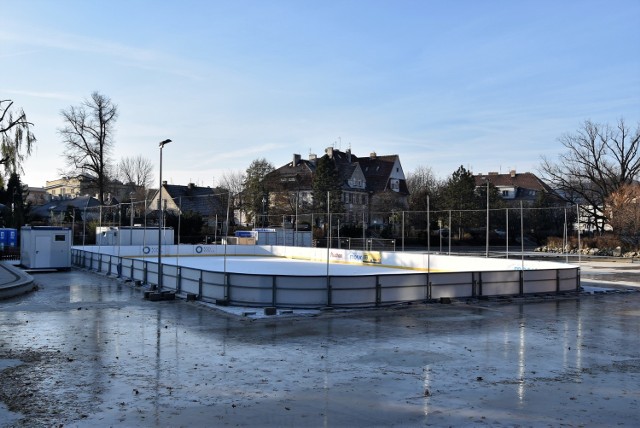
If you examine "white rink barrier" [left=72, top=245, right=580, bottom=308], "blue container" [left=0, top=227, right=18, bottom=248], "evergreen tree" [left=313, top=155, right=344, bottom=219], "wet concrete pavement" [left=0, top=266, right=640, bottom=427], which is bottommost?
"wet concrete pavement" [left=0, top=266, right=640, bottom=427]

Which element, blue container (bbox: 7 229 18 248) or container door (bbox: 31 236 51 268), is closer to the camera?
container door (bbox: 31 236 51 268)

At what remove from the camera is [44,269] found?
31.4 metres

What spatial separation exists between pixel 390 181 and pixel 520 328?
232 feet

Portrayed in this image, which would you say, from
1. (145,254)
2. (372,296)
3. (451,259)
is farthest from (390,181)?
(372,296)

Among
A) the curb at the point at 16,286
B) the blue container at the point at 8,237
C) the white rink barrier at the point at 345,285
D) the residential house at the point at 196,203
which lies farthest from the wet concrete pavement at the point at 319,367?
the residential house at the point at 196,203

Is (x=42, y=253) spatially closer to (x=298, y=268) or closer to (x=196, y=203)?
(x=298, y=268)

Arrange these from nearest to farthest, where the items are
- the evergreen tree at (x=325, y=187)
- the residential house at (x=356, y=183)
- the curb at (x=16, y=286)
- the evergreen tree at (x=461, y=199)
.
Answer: the curb at (x=16, y=286) → the evergreen tree at (x=461, y=199) → the evergreen tree at (x=325, y=187) → the residential house at (x=356, y=183)

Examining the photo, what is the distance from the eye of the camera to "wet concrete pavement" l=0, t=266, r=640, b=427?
7.23 m

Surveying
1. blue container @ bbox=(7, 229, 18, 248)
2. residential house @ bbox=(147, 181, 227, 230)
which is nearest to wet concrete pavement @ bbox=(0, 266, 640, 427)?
blue container @ bbox=(7, 229, 18, 248)

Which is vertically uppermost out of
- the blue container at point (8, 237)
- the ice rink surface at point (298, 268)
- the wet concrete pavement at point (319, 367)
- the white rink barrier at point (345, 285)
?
the blue container at point (8, 237)

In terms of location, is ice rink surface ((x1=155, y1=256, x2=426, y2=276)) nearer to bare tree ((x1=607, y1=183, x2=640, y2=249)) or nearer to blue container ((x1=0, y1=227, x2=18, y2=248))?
blue container ((x1=0, y1=227, x2=18, y2=248))

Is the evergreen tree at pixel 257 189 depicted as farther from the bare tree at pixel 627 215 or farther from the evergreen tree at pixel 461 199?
the bare tree at pixel 627 215

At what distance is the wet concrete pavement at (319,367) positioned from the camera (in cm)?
723

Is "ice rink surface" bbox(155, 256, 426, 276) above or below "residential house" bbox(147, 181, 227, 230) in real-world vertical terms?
below
